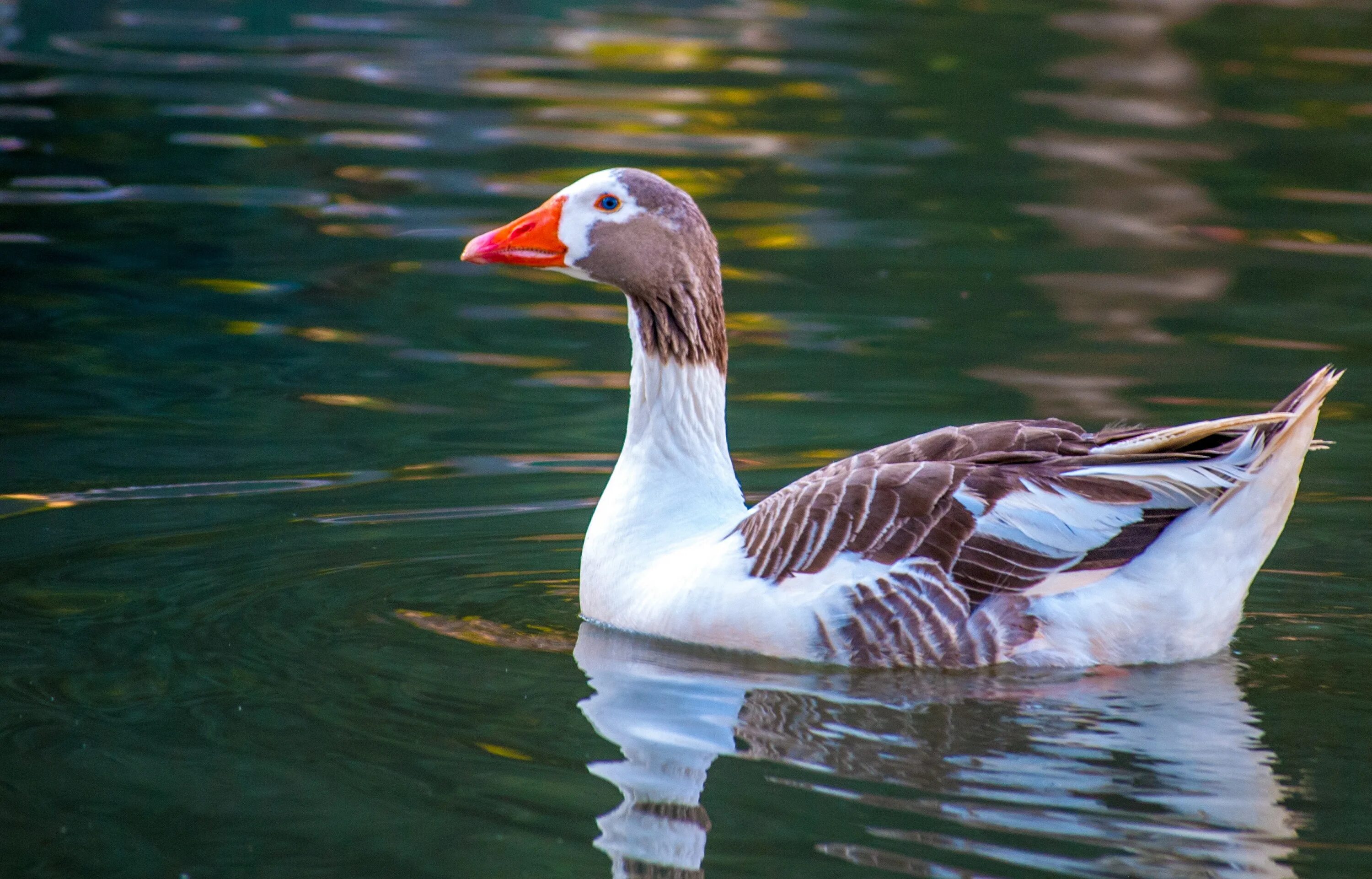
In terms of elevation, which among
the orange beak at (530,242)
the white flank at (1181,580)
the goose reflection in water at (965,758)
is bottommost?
the goose reflection in water at (965,758)

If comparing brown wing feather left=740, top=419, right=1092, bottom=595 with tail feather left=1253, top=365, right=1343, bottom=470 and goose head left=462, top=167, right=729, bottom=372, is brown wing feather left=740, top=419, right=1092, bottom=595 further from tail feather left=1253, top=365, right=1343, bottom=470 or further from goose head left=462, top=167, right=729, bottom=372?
goose head left=462, top=167, right=729, bottom=372

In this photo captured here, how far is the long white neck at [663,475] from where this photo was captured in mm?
7578

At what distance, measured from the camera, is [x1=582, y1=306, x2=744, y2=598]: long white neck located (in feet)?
24.9

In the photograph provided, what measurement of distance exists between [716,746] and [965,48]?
20529 millimetres

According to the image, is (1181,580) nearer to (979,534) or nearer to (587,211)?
(979,534)

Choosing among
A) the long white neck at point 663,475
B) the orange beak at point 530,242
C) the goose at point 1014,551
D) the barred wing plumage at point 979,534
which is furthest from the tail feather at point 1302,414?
the orange beak at point 530,242

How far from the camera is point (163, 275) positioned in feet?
47.8

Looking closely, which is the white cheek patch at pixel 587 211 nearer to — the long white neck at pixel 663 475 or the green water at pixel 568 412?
the long white neck at pixel 663 475

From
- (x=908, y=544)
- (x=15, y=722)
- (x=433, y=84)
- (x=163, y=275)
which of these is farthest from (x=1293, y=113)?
(x=15, y=722)

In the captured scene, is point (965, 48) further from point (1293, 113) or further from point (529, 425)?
point (529, 425)

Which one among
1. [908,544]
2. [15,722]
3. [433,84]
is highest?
[433,84]

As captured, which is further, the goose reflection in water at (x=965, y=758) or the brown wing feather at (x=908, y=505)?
the brown wing feather at (x=908, y=505)

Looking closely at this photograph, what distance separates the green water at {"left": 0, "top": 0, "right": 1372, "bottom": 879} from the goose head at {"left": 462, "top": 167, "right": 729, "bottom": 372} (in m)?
1.34

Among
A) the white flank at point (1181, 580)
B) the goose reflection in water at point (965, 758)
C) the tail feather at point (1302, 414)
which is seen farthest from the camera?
the white flank at point (1181, 580)
